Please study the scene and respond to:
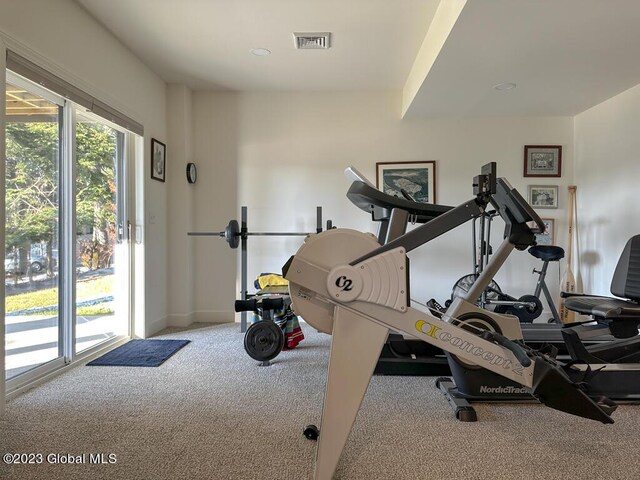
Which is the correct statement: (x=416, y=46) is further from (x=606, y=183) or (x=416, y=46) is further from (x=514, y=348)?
(x=514, y=348)

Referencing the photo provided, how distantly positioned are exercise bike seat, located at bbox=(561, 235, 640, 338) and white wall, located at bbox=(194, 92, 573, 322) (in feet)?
6.03

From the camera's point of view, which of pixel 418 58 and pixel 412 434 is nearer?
pixel 412 434

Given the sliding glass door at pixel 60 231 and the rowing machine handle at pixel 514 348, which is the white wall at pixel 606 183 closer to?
the rowing machine handle at pixel 514 348

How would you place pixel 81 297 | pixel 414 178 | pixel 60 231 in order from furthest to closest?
pixel 414 178 → pixel 81 297 → pixel 60 231

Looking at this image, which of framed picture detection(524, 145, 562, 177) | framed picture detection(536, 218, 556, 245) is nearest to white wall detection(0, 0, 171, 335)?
framed picture detection(524, 145, 562, 177)

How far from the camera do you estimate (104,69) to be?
9.94 feet

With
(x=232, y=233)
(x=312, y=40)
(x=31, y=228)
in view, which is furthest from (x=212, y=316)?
(x=312, y=40)

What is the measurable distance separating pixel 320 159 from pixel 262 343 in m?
2.36

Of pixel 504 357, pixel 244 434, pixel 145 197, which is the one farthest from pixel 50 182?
pixel 504 357

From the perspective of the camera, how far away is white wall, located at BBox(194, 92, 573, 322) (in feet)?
13.8

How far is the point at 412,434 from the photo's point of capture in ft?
6.17

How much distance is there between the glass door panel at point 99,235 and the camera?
297 cm

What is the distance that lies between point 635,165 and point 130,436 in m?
4.28

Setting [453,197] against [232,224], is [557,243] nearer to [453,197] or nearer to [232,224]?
[453,197]
